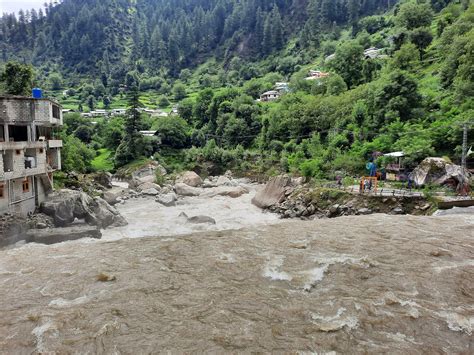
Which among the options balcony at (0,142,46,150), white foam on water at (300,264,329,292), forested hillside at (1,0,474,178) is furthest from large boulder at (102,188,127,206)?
white foam on water at (300,264,329,292)

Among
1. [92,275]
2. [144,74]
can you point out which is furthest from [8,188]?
[144,74]

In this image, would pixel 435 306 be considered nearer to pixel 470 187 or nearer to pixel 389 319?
pixel 389 319

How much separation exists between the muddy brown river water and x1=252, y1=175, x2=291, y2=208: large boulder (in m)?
11.9

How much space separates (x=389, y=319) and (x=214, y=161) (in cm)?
4794

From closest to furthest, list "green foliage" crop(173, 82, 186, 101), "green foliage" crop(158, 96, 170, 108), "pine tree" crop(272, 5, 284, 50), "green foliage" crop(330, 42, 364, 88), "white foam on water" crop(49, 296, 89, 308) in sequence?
"white foam on water" crop(49, 296, 89, 308) < "green foliage" crop(330, 42, 364, 88) < "green foliage" crop(158, 96, 170, 108) < "green foliage" crop(173, 82, 186, 101) < "pine tree" crop(272, 5, 284, 50)

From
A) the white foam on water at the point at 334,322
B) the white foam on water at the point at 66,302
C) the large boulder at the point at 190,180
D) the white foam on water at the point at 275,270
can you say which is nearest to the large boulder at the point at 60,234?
the white foam on water at the point at 66,302

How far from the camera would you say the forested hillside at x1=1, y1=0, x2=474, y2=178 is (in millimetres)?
39438

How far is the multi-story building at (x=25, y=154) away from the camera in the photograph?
23328mm

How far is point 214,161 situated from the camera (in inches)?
2288

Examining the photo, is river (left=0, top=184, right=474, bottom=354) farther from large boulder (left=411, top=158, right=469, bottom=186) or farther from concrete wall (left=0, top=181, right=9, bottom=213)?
large boulder (left=411, top=158, right=469, bottom=186)

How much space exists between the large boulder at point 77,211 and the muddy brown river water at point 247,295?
5149 millimetres

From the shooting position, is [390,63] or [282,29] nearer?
[390,63]

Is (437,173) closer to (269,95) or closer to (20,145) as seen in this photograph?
(20,145)

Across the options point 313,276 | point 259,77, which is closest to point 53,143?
point 313,276
